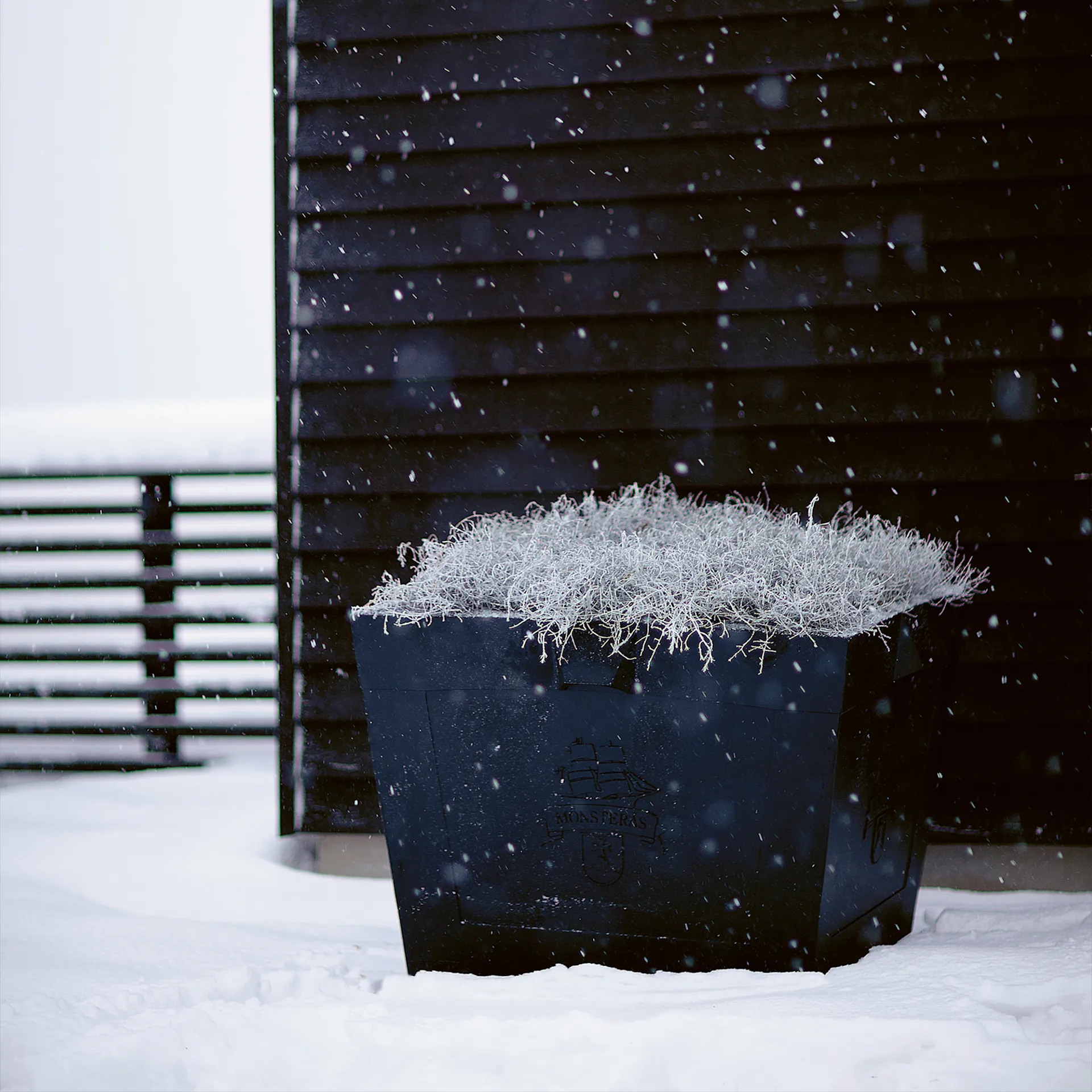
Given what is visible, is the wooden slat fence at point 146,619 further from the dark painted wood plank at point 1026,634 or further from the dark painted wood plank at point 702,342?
the dark painted wood plank at point 1026,634

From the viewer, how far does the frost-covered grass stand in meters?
1.46

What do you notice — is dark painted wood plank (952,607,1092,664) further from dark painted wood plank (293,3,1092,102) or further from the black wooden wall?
dark painted wood plank (293,3,1092,102)

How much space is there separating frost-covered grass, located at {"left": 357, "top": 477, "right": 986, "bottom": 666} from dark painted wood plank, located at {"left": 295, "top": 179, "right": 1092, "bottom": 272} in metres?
0.85

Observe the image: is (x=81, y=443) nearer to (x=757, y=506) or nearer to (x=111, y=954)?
(x=111, y=954)

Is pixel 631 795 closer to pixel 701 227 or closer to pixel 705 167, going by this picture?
pixel 701 227

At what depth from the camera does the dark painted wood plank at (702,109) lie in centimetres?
219

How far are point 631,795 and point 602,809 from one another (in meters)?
0.06

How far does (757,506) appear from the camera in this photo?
6.57 feet

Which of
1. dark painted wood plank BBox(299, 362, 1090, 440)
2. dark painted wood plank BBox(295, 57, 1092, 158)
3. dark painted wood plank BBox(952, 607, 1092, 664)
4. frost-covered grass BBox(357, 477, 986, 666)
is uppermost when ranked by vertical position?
dark painted wood plank BBox(295, 57, 1092, 158)

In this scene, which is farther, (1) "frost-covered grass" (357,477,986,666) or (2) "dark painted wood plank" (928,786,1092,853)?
(2) "dark painted wood plank" (928,786,1092,853)

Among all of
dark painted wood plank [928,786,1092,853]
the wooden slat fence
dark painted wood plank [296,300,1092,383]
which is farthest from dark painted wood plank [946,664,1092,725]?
the wooden slat fence

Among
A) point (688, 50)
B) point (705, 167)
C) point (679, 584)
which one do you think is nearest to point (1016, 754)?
point (679, 584)

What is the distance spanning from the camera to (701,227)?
2.28 meters

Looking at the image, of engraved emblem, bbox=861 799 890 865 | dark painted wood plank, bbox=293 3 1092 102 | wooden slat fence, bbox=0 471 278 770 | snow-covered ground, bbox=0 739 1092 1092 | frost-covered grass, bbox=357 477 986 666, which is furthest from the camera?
wooden slat fence, bbox=0 471 278 770
